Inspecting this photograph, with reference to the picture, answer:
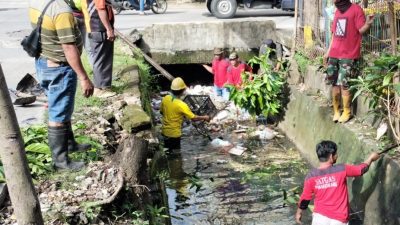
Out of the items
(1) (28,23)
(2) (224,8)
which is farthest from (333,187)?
(1) (28,23)

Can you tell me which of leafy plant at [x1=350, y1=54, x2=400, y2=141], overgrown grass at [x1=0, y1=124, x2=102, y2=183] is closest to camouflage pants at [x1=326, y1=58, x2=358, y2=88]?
leafy plant at [x1=350, y1=54, x2=400, y2=141]

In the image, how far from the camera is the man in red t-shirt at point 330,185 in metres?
5.29

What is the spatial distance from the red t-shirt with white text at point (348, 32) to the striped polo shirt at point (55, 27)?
3.97m

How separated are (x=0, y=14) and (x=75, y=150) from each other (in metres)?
17.9

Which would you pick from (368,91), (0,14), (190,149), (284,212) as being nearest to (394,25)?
(368,91)

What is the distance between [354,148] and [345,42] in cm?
148

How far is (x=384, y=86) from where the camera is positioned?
20.8 ft

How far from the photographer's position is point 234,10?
18.5m

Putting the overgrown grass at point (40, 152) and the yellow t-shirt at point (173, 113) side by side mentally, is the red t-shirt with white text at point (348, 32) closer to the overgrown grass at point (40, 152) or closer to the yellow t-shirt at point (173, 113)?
the yellow t-shirt at point (173, 113)

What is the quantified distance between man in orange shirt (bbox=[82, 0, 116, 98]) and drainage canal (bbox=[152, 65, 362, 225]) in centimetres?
165

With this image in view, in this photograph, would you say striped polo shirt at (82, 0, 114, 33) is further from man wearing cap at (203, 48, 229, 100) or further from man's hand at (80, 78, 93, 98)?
man wearing cap at (203, 48, 229, 100)

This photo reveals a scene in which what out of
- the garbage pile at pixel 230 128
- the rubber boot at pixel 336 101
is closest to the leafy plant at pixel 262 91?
the garbage pile at pixel 230 128

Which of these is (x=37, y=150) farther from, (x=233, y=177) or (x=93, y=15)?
(x=233, y=177)

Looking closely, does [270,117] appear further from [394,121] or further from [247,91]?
[394,121]
